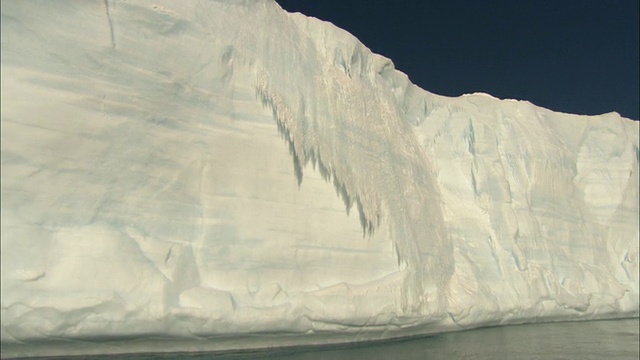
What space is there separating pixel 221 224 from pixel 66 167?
191 cm

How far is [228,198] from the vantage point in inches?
278

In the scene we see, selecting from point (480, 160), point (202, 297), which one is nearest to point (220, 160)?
point (202, 297)

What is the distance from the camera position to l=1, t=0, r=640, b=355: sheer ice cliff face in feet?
18.4

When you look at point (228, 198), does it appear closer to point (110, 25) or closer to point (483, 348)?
point (110, 25)

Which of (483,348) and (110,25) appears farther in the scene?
(483,348)

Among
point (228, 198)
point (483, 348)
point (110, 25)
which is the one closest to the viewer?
point (110, 25)

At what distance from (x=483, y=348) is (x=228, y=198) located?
13.1 ft

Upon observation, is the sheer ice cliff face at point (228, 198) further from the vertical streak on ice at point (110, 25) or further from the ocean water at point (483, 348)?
the ocean water at point (483, 348)

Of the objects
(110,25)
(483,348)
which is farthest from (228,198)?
(483,348)

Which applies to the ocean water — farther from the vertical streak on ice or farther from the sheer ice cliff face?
the vertical streak on ice

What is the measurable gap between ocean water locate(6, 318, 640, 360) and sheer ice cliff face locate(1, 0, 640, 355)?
215 millimetres

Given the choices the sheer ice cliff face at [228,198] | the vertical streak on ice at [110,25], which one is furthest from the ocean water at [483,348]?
the vertical streak on ice at [110,25]

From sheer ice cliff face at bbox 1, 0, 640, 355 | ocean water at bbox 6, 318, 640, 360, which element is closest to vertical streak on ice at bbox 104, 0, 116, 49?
sheer ice cliff face at bbox 1, 0, 640, 355

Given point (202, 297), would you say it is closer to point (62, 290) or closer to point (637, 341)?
point (62, 290)
